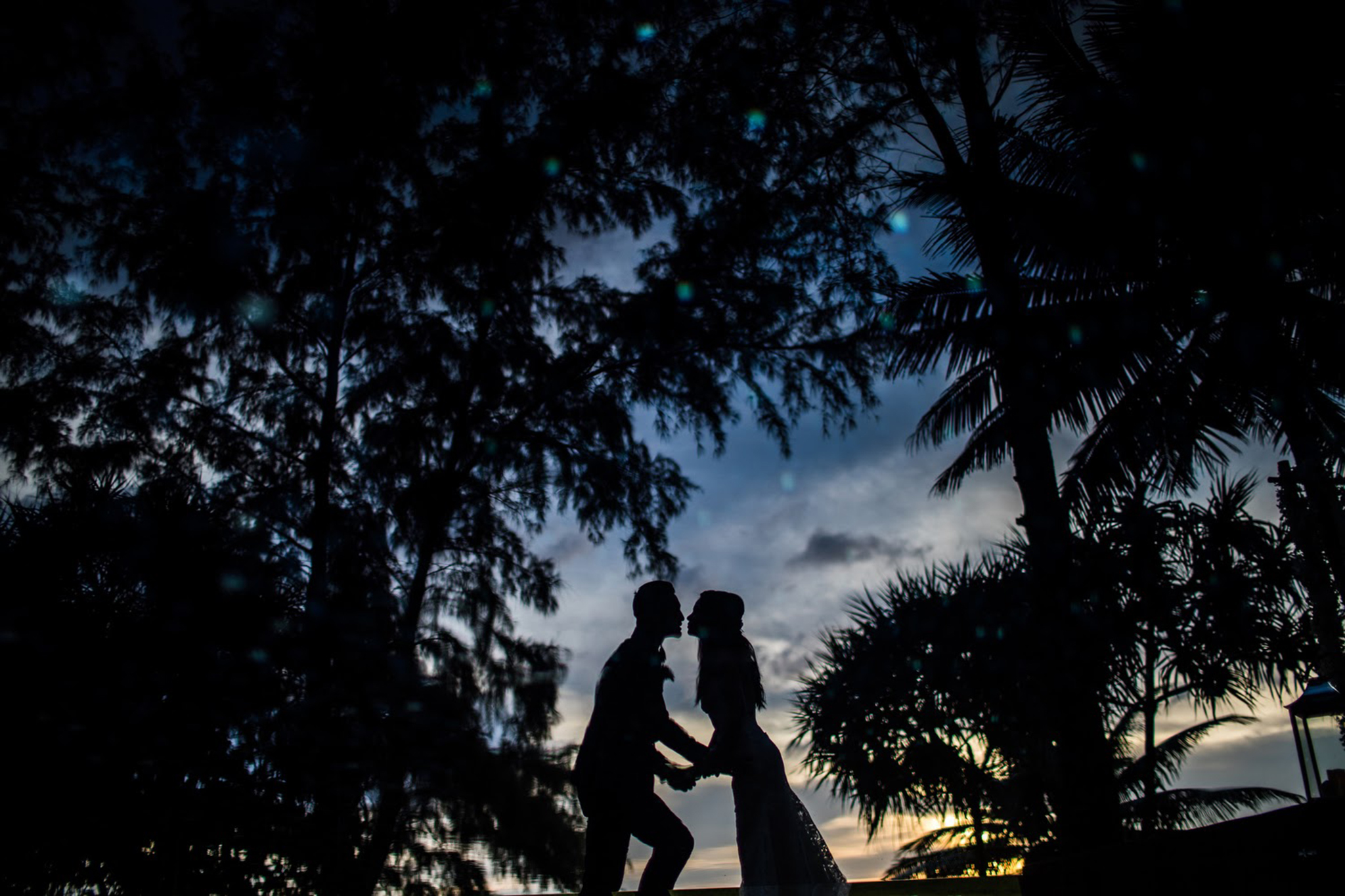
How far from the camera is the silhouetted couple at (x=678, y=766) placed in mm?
3699

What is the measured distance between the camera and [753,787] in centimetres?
402

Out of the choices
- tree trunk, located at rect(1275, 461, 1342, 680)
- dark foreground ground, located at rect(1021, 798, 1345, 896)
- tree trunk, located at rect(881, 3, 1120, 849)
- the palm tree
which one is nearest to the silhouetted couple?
dark foreground ground, located at rect(1021, 798, 1345, 896)

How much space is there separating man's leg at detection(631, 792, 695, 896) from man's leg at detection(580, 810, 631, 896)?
7 centimetres

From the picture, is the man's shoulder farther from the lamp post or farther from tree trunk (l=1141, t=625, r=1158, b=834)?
tree trunk (l=1141, t=625, r=1158, b=834)

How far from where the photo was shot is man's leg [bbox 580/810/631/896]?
3.67 metres

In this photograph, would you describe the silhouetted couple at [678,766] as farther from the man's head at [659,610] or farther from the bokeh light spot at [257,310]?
the bokeh light spot at [257,310]

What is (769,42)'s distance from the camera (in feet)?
34.0

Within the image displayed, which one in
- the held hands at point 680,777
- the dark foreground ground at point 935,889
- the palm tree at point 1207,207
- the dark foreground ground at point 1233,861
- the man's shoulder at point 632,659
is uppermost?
the palm tree at point 1207,207

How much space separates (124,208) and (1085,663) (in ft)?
33.7

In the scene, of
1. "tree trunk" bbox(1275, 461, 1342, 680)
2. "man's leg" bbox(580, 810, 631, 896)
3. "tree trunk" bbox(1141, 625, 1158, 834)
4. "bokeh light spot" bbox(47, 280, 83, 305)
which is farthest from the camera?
"tree trunk" bbox(1141, 625, 1158, 834)

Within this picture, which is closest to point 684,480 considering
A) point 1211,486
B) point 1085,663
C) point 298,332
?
point 298,332

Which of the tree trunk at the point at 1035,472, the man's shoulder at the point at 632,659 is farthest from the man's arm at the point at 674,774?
the tree trunk at the point at 1035,472

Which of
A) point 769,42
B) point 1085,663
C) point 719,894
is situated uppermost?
point 769,42

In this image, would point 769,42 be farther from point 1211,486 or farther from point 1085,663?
point 1211,486
